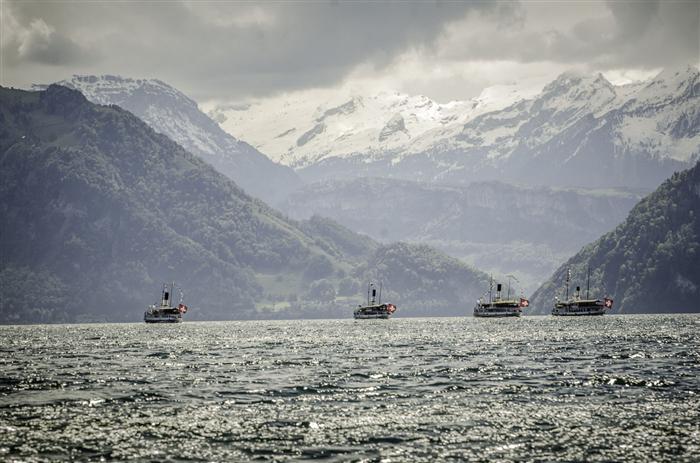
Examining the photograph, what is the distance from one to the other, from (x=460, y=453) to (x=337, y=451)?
8.72 metres

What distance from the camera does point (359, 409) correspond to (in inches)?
3474

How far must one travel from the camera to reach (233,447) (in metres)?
70.0

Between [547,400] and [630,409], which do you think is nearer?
[630,409]

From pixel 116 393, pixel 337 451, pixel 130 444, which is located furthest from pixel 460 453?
pixel 116 393

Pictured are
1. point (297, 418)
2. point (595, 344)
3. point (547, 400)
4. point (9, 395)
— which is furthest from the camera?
point (595, 344)

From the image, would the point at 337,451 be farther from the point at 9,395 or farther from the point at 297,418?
the point at 9,395

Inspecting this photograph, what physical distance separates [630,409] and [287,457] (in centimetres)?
3598

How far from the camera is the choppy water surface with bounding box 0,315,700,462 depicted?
6894 cm

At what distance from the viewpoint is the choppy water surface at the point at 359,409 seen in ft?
226

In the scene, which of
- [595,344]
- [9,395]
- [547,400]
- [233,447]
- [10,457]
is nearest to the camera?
[10,457]

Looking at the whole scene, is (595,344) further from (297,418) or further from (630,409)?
(297,418)

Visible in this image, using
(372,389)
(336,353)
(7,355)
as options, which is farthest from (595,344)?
(7,355)

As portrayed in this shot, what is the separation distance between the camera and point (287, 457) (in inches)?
2611

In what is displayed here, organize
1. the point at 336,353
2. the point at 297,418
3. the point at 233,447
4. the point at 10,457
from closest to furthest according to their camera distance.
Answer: the point at 10,457 → the point at 233,447 → the point at 297,418 → the point at 336,353
